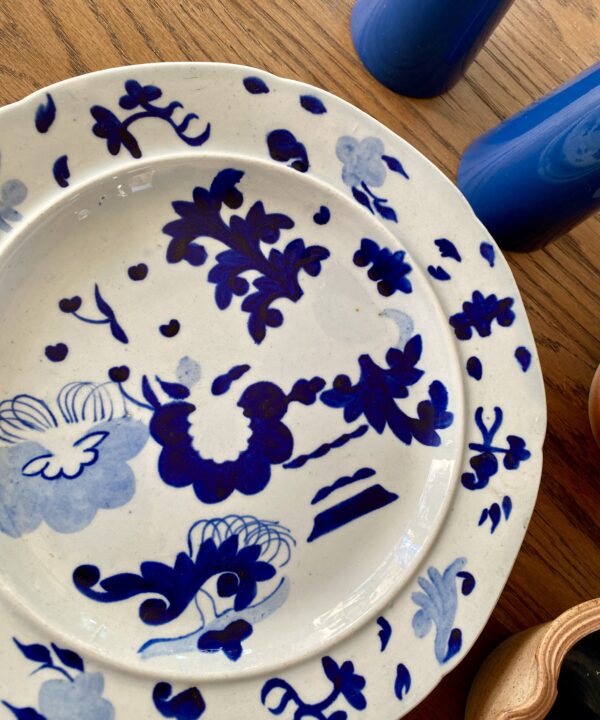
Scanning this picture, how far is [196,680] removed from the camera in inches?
16.0

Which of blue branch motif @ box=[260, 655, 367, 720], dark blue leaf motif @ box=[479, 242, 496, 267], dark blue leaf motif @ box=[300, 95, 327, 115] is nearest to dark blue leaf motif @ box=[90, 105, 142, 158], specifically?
dark blue leaf motif @ box=[300, 95, 327, 115]

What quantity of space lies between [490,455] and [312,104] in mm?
241

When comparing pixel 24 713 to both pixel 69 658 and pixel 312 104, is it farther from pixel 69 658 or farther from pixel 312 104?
pixel 312 104

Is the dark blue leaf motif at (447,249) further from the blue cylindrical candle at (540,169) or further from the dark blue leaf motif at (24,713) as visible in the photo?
the dark blue leaf motif at (24,713)

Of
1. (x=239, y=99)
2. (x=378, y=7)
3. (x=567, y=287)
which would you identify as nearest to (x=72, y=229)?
(x=239, y=99)

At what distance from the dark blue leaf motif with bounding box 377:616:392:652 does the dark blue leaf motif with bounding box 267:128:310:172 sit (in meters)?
0.28

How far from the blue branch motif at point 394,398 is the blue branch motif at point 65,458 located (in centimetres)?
13

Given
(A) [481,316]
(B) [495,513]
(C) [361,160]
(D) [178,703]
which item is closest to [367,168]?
(C) [361,160]

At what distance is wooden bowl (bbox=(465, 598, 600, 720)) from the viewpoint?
394 mm

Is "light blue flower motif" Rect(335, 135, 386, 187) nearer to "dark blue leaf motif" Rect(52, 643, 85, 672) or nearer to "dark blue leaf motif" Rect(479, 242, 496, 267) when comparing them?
"dark blue leaf motif" Rect(479, 242, 496, 267)

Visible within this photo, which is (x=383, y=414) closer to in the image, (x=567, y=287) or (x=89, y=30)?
(x=567, y=287)

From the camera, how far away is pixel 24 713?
0.39m

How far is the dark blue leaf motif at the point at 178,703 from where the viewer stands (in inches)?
15.9

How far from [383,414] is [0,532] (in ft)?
0.77
